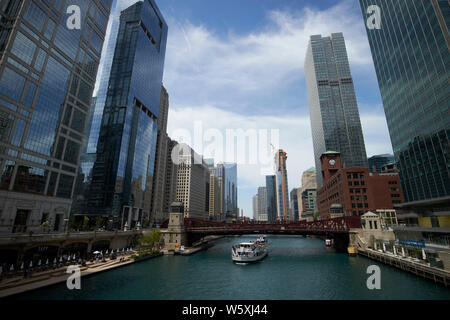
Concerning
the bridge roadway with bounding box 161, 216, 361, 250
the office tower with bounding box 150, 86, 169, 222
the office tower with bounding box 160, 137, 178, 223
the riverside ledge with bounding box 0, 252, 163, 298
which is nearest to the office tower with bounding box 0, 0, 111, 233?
the riverside ledge with bounding box 0, 252, 163, 298

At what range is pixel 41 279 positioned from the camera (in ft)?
112

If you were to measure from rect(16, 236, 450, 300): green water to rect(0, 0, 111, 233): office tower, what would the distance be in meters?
35.4

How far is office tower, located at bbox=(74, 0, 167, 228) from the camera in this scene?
110062mm

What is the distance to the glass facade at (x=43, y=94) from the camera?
57.3 m

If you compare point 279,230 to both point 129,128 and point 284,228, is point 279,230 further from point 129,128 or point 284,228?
point 129,128

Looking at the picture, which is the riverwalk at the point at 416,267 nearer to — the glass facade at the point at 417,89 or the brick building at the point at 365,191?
the glass facade at the point at 417,89

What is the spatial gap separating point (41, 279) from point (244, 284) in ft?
101

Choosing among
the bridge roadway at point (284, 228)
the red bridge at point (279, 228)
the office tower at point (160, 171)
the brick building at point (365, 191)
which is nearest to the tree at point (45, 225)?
the red bridge at point (279, 228)

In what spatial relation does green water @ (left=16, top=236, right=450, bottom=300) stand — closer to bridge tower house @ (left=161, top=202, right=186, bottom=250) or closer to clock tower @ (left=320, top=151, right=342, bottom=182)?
bridge tower house @ (left=161, top=202, right=186, bottom=250)

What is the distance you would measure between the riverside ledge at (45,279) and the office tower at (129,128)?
207 ft

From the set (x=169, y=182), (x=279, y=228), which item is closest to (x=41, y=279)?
(x=279, y=228)

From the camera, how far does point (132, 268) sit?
48.2 m
